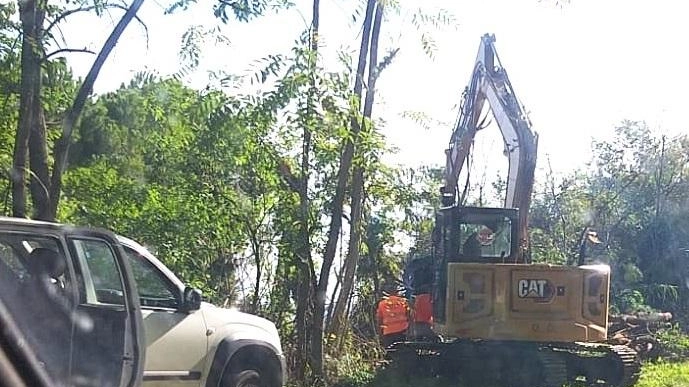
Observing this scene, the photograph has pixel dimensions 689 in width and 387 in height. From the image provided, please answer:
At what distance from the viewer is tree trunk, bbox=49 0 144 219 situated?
31.7 feet

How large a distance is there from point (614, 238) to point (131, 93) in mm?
19432

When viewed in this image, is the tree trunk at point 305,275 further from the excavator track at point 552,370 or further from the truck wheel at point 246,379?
the truck wheel at point 246,379

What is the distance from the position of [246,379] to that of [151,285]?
1.18 metres

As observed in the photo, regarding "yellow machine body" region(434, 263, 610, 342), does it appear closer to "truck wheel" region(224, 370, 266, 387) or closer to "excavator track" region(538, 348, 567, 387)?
"excavator track" region(538, 348, 567, 387)

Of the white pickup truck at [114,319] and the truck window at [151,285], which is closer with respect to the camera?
the white pickup truck at [114,319]

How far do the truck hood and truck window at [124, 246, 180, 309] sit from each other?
32 centimetres

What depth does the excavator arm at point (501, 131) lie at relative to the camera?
14938mm

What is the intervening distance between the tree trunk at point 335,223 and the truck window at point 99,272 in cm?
537

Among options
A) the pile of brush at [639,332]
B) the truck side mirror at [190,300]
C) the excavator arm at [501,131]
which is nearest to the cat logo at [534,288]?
the excavator arm at [501,131]

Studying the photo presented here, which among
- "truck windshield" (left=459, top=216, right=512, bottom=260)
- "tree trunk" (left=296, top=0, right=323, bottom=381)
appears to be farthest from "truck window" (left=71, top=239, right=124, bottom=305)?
"truck windshield" (left=459, top=216, right=512, bottom=260)

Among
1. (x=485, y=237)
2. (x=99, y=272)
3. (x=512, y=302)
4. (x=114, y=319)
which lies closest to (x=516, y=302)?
(x=512, y=302)

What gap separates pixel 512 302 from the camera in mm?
13562

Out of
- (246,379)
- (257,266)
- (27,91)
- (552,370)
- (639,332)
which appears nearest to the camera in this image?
(246,379)

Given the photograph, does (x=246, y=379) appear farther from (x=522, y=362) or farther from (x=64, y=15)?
(x=522, y=362)
